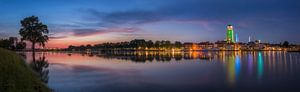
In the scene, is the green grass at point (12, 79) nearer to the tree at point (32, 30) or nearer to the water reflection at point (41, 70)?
the water reflection at point (41, 70)

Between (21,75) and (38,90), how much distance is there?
1.15m

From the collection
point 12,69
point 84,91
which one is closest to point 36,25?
point 84,91

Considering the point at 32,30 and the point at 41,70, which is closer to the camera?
the point at 41,70

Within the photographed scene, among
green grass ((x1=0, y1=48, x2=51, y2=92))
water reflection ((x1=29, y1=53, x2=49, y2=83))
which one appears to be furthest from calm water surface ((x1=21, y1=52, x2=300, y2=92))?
green grass ((x1=0, y1=48, x2=51, y2=92))

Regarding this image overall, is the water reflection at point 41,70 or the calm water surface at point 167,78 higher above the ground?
the water reflection at point 41,70

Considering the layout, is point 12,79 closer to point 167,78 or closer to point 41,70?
point 167,78

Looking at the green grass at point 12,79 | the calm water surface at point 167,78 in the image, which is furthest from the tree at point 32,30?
the green grass at point 12,79

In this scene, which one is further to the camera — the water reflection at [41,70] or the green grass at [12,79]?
the water reflection at [41,70]

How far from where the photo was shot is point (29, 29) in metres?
73.0

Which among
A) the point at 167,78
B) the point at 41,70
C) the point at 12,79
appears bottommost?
the point at 167,78

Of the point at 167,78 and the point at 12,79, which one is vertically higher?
the point at 12,79

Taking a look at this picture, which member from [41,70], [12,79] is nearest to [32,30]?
[41,70]

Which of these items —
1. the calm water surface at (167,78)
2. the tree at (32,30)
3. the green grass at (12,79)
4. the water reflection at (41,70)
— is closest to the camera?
the green grass at (12,79)

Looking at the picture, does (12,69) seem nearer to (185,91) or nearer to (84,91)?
(84,91)
